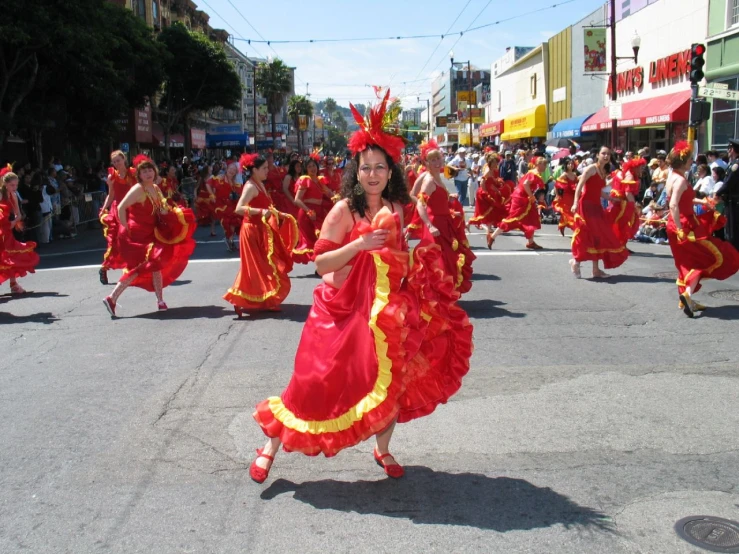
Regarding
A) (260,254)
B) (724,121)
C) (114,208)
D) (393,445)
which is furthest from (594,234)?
(724,121)

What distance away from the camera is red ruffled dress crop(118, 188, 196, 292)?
29.5 ft

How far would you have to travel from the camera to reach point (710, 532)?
351 centimetres

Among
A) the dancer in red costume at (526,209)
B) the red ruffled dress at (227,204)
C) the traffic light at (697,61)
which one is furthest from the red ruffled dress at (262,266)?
the traffic light at (697,61)

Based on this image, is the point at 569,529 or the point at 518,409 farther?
the point at 518,409

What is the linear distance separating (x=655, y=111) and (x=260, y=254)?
21.3 meters

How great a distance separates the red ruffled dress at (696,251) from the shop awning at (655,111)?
17923mm

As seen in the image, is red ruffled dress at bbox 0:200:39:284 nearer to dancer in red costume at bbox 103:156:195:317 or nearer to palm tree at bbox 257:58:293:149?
dancer in red costume at bbox 103:156:195:317

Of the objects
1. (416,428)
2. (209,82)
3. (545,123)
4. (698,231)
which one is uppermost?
(209,82)

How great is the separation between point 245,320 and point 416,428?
3.99m

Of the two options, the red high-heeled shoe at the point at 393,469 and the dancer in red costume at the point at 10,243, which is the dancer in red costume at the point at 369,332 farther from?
the dancer in red costume at the point at 10,243

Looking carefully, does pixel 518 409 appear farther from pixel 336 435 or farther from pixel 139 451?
pixel 139 451

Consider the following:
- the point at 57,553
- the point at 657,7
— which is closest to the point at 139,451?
the point at 57,553

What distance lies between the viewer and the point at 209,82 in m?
49.0

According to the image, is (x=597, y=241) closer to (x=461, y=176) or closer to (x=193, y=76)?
(x=461, y=176)
